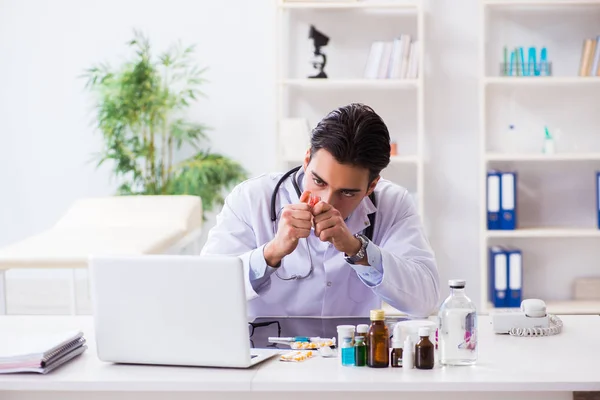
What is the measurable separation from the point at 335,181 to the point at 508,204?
2650 millimetres

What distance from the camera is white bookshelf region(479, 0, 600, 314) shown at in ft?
15.5

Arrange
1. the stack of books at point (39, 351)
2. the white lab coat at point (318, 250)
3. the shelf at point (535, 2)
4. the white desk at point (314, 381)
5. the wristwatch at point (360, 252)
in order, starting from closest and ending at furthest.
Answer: the white desk at point (314, 381)
the stack of books at point (39, 351)
the wristwatch at point (360, 252)
the white lab coat at point (318, 250)
the shelf at point (535, 2)

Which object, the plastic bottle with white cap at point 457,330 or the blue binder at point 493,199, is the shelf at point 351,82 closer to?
the blue binder at point 493,199

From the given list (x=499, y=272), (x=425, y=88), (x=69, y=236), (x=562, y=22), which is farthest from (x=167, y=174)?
(x=562, y=22)

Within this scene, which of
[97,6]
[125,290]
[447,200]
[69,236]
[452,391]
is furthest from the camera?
[97,6]

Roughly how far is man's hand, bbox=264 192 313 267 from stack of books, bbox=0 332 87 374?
491mm

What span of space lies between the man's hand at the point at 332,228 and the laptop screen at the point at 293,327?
18cm

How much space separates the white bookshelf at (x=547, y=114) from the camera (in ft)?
15.5

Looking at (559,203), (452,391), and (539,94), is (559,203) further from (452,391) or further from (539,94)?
(452,391)

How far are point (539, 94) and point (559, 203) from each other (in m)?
0.59

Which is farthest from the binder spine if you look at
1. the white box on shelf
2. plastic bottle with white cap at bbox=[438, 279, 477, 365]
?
the white box on shelf

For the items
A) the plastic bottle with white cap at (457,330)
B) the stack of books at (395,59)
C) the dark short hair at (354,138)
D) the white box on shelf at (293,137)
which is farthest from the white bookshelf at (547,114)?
the plastic bottle with white cap at (457,330)

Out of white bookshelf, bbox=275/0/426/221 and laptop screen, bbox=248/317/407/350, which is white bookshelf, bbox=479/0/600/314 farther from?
laptop screen, bbox=248/317/407/350

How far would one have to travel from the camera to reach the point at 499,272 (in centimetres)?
459
